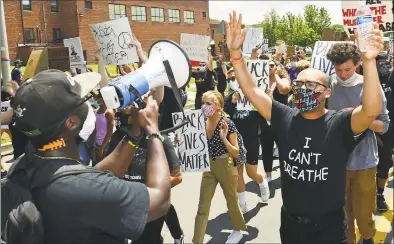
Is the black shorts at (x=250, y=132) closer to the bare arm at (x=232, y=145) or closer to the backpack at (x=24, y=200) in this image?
the bare arm at (x=232, y=145)

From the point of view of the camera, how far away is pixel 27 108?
177 cm

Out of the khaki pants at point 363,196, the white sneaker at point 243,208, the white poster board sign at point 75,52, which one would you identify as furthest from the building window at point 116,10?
the khaki pants at point 363,196

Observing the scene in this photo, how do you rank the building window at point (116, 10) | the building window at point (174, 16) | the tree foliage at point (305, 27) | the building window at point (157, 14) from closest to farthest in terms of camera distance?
→ the tree foliage at point (305, 27)
the building window at point (116, 10)
the building window at point (157, 14)
the building window at point (174, 16)

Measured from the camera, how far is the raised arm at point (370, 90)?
97.9 inches

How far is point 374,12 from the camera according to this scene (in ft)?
16.2

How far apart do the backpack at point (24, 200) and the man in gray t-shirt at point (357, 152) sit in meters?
2.93

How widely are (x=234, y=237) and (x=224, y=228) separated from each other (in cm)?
48

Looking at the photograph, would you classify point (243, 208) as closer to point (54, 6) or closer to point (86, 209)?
point (86, 209)

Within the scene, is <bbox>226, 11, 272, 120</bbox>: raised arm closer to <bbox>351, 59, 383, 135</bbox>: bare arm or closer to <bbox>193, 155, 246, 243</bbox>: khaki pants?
<bbox>351, 59, 383, 135</bbox>: bare arm

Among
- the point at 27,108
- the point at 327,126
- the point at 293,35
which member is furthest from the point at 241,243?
the point at 293,35

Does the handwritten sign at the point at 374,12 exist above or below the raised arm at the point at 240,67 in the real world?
above

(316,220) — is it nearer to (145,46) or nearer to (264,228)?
(264,228)

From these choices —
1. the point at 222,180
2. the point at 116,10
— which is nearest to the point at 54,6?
the point at 116,10

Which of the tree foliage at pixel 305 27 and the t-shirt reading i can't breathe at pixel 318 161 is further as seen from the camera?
the tree foliage at pixel 305 27
